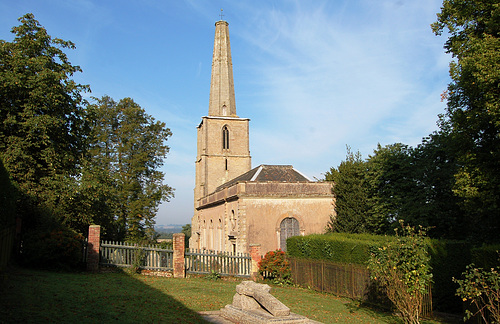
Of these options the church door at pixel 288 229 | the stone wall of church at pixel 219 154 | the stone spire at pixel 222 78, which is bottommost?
the church door at pixel 288 229

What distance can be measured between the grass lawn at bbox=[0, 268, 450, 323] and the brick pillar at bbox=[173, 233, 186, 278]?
47.0 inches

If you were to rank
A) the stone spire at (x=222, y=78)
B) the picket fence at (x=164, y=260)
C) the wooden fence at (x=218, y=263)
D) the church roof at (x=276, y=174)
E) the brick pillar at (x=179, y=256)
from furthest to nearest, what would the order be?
the stone spire at (x=222, y=78) < the church roof at (x=276, y=174) < the wooden fence at (x=218, y=263) < the brick pillar at (x=179, y=256) < the picket fence at (x=164, y=260)

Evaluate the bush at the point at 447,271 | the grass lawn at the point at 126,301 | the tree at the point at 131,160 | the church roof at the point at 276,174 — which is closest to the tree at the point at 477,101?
the bush at the point at 447,271

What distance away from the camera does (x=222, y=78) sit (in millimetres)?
42625

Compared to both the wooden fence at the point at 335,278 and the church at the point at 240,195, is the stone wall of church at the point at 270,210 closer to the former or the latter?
the church at the point at 240,195

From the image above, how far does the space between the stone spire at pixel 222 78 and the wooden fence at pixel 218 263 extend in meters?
24.8

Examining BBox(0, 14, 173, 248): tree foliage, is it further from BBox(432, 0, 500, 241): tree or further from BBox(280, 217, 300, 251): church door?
BBox(432, 0, 500, 241): tree

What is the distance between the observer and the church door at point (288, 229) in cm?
2495

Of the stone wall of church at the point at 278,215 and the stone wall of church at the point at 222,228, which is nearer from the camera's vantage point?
the stone wall of church at the point at 222,228

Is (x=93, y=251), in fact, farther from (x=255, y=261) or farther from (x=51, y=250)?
(x=255, y=261)

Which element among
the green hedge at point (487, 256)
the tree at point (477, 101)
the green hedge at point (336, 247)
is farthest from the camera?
the green hedge at point (336, 247)

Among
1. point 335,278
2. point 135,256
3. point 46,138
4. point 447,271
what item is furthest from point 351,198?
point 46,138

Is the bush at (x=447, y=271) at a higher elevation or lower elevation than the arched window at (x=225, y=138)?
lower

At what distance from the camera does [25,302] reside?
901 centimetres
